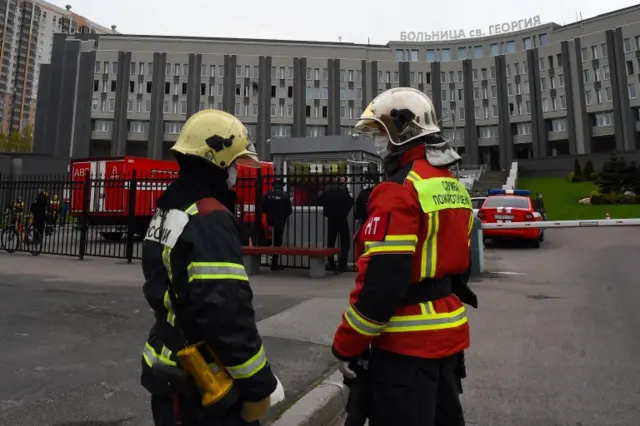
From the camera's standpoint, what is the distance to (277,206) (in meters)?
10.6

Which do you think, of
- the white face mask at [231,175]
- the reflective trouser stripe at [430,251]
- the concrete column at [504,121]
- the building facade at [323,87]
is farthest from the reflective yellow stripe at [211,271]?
the concrete column at [504,121]

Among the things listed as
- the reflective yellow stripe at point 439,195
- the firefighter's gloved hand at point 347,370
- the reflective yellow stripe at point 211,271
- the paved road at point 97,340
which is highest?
the reflective yellow stripe at point 439,195

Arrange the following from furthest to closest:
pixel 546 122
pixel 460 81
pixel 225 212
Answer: pixel 460 81, pixel 546 122, pixel 225 212

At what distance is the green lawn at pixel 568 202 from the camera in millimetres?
28319

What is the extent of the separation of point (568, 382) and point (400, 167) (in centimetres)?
339

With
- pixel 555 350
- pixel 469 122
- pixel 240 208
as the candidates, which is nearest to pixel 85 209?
pixel 240 208

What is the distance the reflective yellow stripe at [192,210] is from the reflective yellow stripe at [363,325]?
80 centimetres

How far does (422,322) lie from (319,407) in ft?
6.38

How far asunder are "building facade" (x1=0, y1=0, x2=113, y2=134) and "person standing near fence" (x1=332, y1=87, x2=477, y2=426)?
111m

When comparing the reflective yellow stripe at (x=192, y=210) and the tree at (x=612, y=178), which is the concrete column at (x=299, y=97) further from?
the reflective yellow stripe at (x=192, y=210)

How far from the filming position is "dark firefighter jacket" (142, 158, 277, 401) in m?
1.75

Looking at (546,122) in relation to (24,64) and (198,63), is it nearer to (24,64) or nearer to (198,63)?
(198,63)

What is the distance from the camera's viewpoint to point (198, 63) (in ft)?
197

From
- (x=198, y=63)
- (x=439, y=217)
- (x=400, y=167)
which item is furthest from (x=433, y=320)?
(x=198, y=63)
